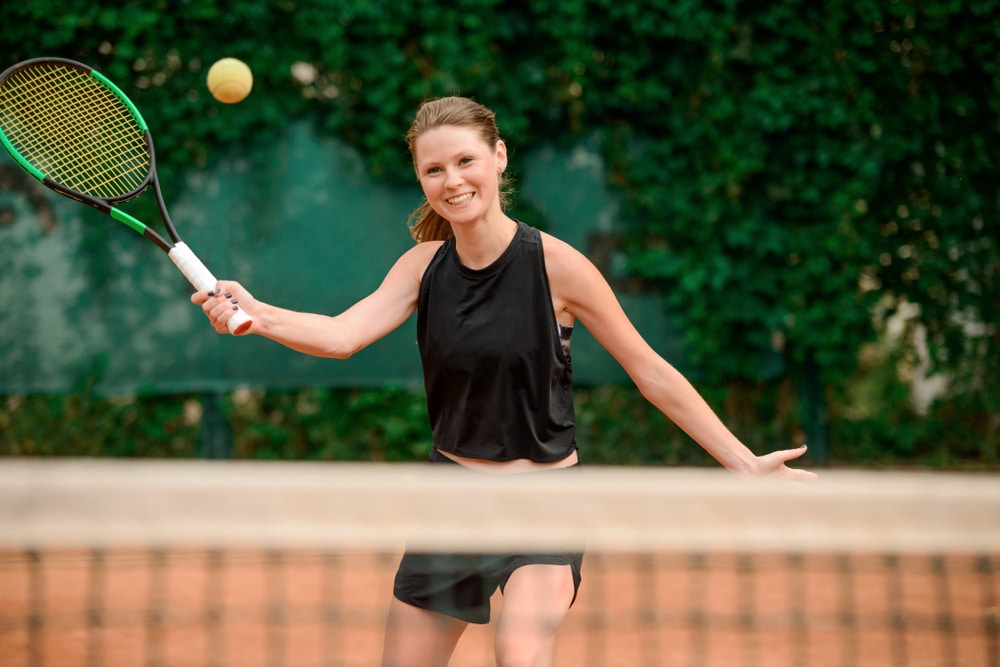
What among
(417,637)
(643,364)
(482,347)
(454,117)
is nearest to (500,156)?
(454,117)

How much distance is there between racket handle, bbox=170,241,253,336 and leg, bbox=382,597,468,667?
0.69 metres

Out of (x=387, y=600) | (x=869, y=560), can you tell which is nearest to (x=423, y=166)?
(x=387, y=600)

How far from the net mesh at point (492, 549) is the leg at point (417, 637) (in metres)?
0.32

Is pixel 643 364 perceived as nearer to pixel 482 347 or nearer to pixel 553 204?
pixel 482 347

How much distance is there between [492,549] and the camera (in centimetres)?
216

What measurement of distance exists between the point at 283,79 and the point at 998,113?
4.01 metres

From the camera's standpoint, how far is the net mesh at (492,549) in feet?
6.53

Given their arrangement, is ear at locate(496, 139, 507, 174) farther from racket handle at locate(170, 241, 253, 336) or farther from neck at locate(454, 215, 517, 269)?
racket handle at locate(170, 241, 253, 336)

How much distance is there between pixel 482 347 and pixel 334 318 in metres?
0.35

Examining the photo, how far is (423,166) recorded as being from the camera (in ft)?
8.19

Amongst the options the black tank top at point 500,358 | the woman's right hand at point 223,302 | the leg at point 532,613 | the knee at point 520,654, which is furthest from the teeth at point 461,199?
the knee at point 520,654

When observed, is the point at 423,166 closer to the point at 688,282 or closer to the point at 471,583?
the point at 471,583

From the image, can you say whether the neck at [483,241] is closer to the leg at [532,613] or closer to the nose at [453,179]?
the nose at [453,179]

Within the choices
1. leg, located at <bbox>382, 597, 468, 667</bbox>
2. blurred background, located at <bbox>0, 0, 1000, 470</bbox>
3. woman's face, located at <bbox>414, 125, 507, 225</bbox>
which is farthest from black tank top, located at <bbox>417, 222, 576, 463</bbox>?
blurred background, located at <bbox>0, 0, 1000, 470</bbox>
